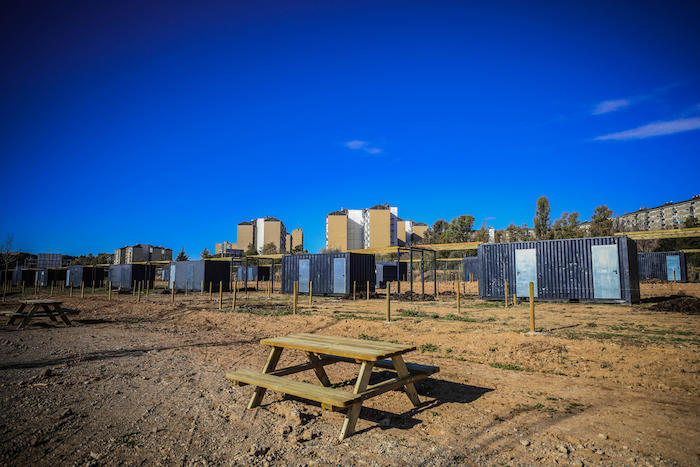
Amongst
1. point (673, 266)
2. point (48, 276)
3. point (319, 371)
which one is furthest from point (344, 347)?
point (48, 276)

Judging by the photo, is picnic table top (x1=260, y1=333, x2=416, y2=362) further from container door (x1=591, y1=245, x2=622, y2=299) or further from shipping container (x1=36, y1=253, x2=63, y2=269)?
shipping container (x1=36, y1=253, x2=63, y2=269)

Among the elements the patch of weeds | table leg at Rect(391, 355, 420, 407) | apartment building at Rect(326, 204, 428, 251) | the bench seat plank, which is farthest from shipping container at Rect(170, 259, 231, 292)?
apartment building at Rect(326, 204, 428, 251)

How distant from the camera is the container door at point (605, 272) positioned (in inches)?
656

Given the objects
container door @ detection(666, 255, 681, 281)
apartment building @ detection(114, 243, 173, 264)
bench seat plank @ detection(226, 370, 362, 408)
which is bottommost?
bench seat plank @ detection(226, 370, 362, 408)

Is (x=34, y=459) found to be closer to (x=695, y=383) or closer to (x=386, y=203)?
(x=695, y=383)

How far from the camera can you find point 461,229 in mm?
66250

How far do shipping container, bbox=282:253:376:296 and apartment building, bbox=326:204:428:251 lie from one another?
6911 cm

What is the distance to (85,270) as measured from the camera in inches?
1559

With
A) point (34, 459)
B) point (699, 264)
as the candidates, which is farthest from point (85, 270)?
point (699, 264)

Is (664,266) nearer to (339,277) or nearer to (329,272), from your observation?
(339,277)

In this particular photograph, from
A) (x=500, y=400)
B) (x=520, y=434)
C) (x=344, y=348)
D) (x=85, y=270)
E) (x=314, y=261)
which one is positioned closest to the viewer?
(x=520, y=434)

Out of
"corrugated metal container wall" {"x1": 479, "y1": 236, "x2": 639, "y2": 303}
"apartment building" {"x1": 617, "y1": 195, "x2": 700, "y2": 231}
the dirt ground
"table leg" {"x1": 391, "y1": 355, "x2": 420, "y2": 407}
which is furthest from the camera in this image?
"apartment building" {"x1": 617, "y1": 195, "x2": 700, "y2": 231}

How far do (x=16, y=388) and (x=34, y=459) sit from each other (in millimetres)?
2477

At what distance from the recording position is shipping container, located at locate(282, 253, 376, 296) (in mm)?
23641
